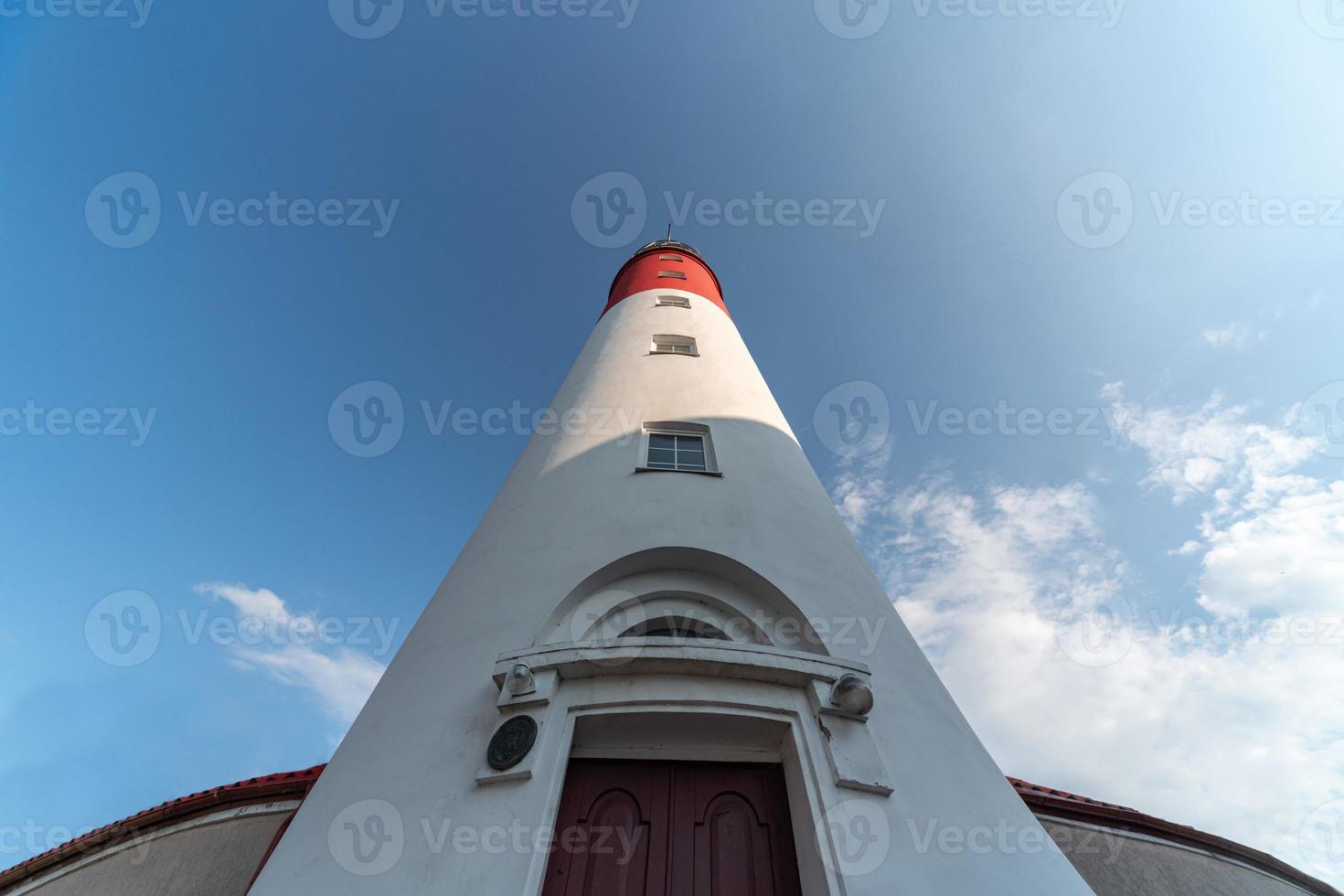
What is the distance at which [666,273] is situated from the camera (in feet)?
44.1

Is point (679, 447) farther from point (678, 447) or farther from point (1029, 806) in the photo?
point (1029, 806)

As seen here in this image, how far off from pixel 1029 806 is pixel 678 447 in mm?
7042

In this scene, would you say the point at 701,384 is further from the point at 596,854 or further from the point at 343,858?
the point at 343,858

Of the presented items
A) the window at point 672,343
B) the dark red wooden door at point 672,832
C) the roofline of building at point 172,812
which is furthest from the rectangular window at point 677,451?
the roofline of building at point 172,812

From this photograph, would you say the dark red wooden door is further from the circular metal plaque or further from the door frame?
the circular metal plaque

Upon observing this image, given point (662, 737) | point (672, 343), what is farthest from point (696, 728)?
point (672, 343)

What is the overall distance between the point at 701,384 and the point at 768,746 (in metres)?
4.45

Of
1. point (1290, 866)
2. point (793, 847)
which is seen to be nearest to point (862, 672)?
point (793, 847)

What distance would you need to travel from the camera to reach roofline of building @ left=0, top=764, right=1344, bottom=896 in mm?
7469

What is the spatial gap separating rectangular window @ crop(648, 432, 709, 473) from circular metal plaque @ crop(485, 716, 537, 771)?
2964 mm

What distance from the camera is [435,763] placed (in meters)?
3.63

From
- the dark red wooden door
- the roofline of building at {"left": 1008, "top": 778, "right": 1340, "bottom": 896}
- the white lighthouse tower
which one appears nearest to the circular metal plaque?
the white lighthouse tower

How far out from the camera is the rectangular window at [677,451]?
20.6 feet

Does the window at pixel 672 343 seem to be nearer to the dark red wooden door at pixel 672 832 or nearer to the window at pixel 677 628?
the window at pixel 677 628
